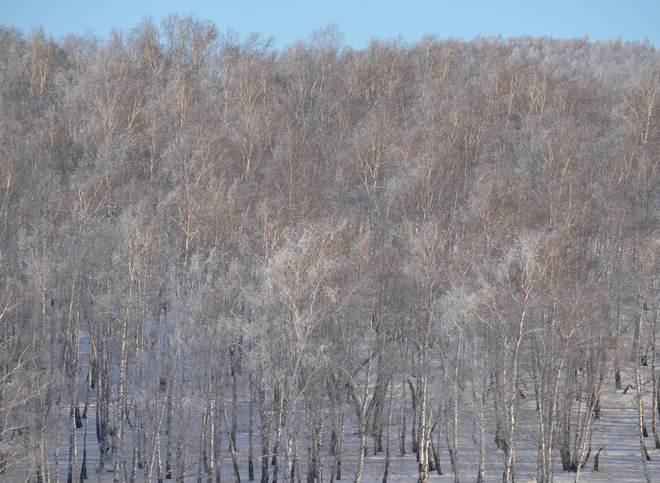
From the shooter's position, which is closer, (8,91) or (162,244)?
(162,244)

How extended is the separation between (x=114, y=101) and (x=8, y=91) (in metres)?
12.5

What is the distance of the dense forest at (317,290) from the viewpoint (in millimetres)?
27234

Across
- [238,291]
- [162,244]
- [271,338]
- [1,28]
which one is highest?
[1,28]

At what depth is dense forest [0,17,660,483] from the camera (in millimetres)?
27234

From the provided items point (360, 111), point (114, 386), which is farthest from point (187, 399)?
point (360, 111)

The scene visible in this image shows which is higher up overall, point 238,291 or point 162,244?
point 162,244

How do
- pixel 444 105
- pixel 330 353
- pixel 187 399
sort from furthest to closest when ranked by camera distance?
pixel 444 105, pixel 330 353, pixel 187 399

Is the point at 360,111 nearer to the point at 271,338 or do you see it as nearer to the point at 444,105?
the point at 444,105

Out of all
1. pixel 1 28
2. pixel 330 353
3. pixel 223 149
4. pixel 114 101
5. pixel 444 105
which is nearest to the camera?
pixel 330 353

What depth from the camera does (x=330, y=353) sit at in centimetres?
2788

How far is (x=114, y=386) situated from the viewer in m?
38.7

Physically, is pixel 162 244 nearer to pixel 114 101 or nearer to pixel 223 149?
pixel 223 149

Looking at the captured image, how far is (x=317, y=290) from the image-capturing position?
2612 centimetres

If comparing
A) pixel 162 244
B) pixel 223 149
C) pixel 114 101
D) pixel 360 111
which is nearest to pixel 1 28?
pixel 114 101
